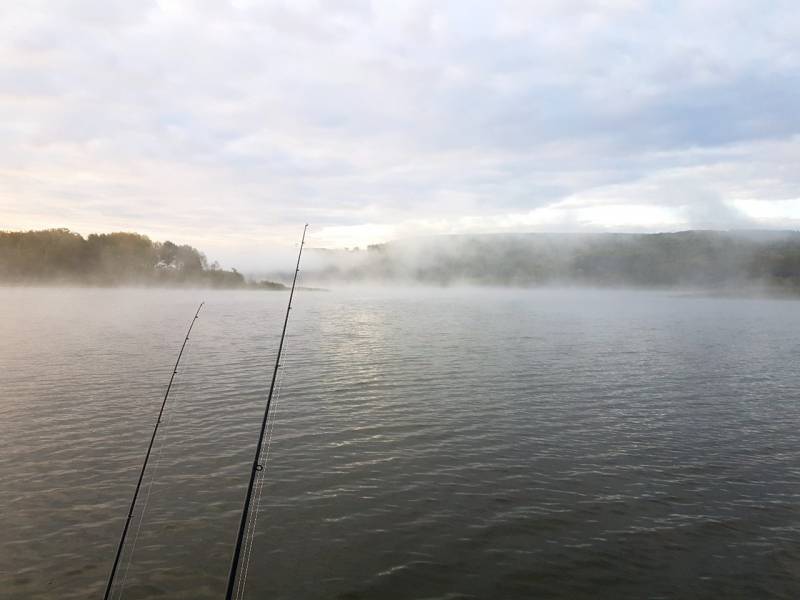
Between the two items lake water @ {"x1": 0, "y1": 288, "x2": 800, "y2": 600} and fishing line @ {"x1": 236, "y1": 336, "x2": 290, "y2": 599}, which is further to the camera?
lake water @ {"x1": 0, "y1": 288, "x2": 800, "y2": 600}

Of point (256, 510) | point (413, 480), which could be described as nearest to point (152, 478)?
point (256, 510)

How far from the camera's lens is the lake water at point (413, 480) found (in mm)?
11867

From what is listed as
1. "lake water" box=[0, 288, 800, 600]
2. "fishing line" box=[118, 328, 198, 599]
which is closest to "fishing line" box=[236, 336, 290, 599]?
"lake water" box=[0, 288, 800, 600]

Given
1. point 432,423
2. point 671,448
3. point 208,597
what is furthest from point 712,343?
point 208,597

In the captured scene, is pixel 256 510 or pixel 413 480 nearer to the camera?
pixel 256 510

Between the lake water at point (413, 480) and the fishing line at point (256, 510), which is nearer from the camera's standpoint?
the fishing line at point (256, 510)

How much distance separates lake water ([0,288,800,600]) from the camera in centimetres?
1187

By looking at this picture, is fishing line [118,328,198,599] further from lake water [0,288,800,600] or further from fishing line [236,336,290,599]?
fishing line [236,336,290,599]

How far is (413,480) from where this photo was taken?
17000mm

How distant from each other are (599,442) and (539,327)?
162 ft

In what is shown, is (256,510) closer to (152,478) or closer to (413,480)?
(152,478)

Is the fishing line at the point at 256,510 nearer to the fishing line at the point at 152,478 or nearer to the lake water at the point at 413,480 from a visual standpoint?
the lake water at the point at 413,480

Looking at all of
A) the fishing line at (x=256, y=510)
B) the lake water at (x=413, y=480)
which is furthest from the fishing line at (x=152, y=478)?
the fishing line at (x=256, y=510)

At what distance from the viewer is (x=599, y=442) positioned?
69.0 feet
